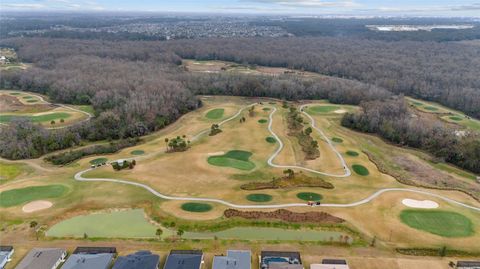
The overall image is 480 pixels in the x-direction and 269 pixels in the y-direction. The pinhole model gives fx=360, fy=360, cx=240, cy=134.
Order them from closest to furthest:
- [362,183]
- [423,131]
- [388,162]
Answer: [362,183], [388,162], [423,131]

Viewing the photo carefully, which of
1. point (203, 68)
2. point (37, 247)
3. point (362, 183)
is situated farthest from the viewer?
point (203, 68)

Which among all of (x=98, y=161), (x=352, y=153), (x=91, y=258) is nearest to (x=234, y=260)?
(x=91, y=258)

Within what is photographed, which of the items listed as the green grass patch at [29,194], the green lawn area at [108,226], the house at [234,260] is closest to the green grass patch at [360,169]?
the house at [234,260]

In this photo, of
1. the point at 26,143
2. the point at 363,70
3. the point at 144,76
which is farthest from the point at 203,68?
the point at 26,143

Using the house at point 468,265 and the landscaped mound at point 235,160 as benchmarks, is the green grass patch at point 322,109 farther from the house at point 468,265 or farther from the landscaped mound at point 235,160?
the house at point 468,265

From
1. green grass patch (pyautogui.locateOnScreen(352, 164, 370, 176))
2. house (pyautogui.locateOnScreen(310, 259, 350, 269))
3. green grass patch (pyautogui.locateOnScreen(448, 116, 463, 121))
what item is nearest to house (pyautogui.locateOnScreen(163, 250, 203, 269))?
house (pyautogui.locateOnScreen(310, 259, 350, 269))

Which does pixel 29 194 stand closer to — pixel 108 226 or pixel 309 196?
pixel 108 226

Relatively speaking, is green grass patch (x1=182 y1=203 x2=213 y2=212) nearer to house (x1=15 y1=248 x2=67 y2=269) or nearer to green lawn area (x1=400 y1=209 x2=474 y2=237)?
house (x1=15 y1=248 x2=67 y2=269)

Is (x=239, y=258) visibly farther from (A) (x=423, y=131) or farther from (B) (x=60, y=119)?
(B) (x=60, y=119)
